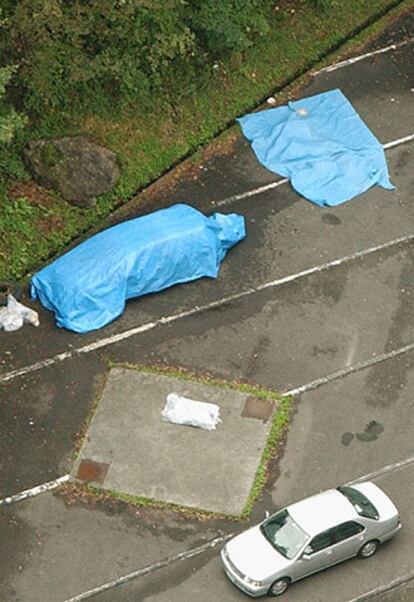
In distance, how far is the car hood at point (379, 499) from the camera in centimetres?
2017

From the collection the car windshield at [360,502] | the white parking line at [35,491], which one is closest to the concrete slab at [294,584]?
the car windshield at [360,502]

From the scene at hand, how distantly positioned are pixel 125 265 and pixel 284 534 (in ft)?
21.9

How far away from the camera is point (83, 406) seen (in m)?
22.6

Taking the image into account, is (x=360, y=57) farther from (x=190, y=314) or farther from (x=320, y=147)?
(x=190, y=314)

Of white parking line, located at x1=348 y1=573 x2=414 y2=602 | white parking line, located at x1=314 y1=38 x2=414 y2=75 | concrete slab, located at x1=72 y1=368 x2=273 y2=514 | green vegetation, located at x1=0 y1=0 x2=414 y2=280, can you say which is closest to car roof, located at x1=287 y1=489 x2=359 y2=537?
white parking line, located at x1=348 y1=573 x2=414 y2=602

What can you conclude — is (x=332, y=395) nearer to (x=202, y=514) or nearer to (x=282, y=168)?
(x=202, y=514)

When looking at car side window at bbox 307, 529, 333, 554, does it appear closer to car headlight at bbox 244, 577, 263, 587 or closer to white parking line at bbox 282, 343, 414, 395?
car headlight at bbox 244, 577, 263, 587

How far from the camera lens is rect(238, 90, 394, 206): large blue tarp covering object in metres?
27.0

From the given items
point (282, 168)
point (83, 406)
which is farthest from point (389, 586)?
point (282, 168)

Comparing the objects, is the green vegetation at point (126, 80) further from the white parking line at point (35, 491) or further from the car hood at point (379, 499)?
the car hood at point (379, 499)

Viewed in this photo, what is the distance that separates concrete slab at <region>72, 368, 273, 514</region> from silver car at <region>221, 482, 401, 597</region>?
3.98 feet

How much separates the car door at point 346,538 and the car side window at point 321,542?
0.08 meters

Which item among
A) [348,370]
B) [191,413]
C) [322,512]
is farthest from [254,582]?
[348,370]

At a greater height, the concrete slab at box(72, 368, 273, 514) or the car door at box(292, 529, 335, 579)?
the concrete slab at box(72, 368, 273, 514)
